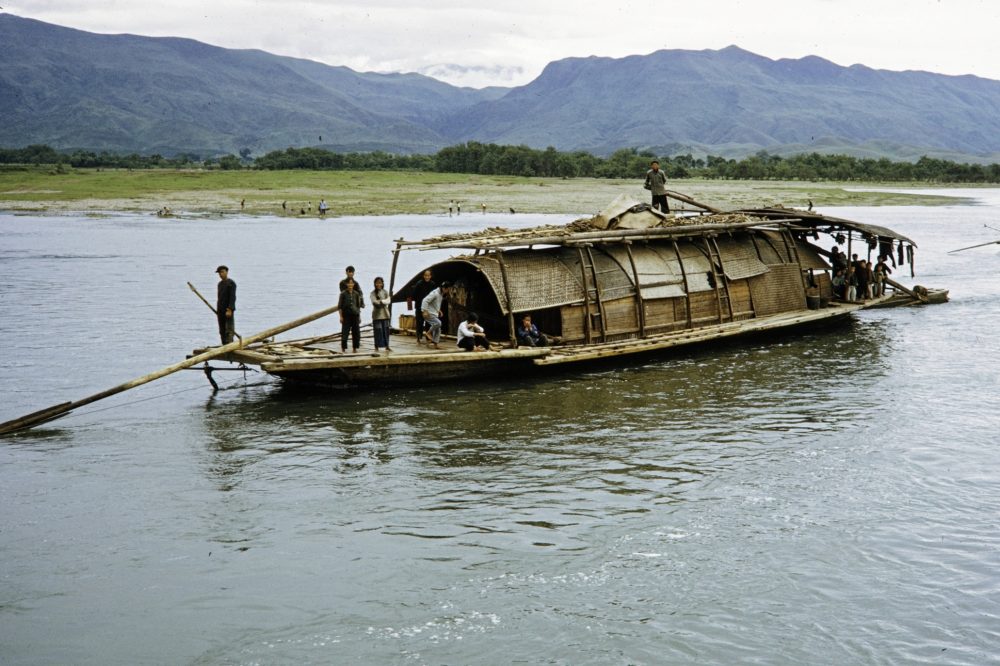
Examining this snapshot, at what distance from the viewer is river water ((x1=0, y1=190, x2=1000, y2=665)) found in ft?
30.9

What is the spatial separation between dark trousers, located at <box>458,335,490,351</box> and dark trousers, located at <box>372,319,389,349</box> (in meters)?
1.49

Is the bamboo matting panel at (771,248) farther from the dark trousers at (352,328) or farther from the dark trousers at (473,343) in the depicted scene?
the dark trousers at (352,328)

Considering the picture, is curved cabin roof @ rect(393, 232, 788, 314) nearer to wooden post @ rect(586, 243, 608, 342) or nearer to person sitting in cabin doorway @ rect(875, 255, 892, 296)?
wooden post @ rect(586, 243, 608, 342)

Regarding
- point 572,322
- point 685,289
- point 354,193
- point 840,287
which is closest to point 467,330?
Answer: point 572,322

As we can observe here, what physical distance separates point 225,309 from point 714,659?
38.4ft

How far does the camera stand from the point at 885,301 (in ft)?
85.8

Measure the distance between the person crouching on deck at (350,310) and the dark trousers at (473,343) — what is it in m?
2.06

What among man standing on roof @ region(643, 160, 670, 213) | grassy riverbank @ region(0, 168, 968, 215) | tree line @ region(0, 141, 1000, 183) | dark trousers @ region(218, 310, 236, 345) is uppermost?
tree line @ region(0, 141, 1000, 183)

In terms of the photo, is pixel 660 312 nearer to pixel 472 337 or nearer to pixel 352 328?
pixel 472 337

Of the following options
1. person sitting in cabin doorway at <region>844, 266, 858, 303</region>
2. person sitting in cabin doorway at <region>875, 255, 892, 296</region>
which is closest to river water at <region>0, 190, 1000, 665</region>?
person sitting in cabin doorway at <region>844, 266, 858, 303</region>

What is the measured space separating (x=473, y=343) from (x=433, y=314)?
3.88 feet

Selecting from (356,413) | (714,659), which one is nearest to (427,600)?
(714,659)

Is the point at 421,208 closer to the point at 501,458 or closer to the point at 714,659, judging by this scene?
the point at 501,458

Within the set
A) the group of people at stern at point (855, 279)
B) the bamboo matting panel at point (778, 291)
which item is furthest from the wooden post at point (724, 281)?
the group of people at stern at point (855, 279)
